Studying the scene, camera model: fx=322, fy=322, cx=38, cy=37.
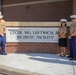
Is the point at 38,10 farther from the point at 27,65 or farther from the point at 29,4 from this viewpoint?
the point at 27,65

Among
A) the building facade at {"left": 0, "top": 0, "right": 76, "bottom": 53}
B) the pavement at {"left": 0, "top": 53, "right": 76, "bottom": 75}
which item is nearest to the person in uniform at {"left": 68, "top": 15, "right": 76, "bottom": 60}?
the pavement at {"left": 0, "top": 53, "right": 76, "bottom": 75}

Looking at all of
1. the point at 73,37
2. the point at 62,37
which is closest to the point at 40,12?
the point at 62,37

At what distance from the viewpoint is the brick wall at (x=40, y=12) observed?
20875 millimetres

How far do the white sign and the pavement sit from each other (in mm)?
689

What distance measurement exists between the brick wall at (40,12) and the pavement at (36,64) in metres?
6.82

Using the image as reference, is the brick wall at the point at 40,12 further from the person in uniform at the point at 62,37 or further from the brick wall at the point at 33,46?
the person in uniform at the point at 62,37

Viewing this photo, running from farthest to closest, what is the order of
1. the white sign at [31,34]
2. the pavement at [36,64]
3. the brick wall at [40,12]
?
the brick wall at [40,12]
the white sign at [31,34]
the pavement at [36,64]

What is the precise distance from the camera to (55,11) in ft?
69.9

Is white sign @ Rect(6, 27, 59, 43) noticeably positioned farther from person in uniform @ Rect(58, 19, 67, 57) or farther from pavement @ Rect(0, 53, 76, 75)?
pavement @ Rect(0, 53, 76, 75)

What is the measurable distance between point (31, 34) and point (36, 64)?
2.61m

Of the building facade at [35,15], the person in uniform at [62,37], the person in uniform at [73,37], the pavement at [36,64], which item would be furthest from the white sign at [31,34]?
the person in uniform at [73,37]

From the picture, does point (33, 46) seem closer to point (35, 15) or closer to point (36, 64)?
point (36, 64)

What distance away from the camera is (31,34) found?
48.4 ft

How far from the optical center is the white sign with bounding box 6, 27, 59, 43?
1466cm
